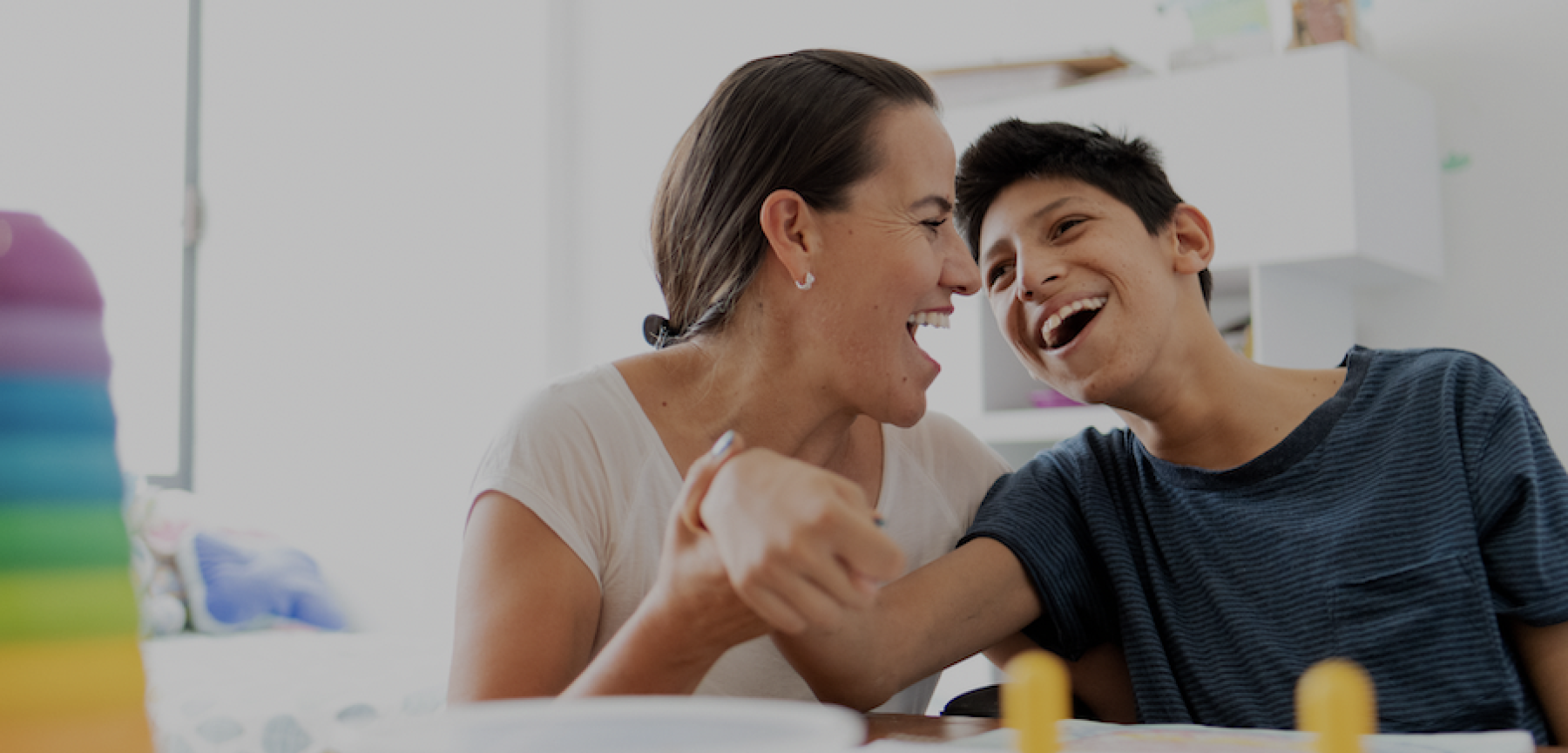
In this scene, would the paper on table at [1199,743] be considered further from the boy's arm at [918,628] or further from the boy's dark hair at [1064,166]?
the boy's dark hair at [1064,166]

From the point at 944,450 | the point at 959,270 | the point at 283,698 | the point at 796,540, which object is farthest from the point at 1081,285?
the point at 283,698

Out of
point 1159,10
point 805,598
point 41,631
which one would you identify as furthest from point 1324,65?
point 41,631

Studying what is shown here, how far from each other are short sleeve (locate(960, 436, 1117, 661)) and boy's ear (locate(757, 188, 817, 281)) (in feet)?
0.99

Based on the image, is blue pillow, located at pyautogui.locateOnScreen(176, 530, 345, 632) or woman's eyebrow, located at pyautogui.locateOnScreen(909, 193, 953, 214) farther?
blue pillow, located at pyautogui.locateOnScreen(176, 530, 345, 632)

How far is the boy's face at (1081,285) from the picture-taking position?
1.21 metres

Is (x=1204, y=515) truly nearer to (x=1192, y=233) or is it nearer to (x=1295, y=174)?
(x=1192, y=233)

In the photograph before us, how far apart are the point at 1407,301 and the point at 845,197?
1.55 m

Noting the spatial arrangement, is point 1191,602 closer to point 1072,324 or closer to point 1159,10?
point 1072,324

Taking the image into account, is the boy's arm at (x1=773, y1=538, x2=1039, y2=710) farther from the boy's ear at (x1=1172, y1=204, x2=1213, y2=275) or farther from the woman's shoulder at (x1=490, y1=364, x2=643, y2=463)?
the boy's ear at (x1=1172, y1=204, x2=1213, y2=275)

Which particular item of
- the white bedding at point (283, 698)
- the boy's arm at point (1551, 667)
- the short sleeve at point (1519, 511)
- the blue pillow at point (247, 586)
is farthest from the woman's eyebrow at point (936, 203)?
the blue pillow at point (247, 586)

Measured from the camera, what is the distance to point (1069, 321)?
1311 mm

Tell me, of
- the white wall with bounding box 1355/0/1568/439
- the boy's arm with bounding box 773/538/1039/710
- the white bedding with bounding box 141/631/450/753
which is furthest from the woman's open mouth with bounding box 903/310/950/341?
the white wall with bounding box 1355/0/1568/439

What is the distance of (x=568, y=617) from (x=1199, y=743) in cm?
53

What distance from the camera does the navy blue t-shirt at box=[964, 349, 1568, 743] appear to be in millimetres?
1008
